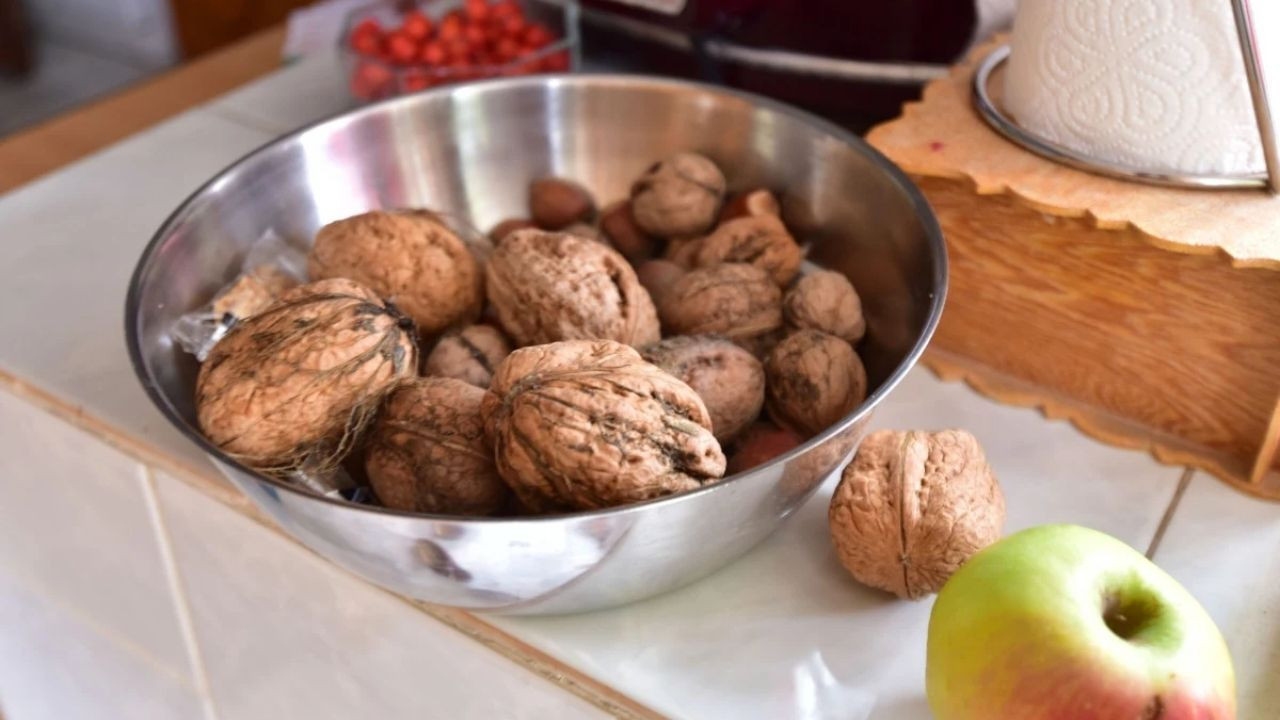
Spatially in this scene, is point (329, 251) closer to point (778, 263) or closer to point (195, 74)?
point (778, 263)

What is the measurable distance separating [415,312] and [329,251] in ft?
0.20

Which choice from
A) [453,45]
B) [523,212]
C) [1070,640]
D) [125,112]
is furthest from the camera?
[125,112]

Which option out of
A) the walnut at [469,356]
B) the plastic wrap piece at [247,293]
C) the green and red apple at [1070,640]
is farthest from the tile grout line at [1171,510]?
the plastic wrap piece at [247,293]

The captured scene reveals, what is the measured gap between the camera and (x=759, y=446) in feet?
1.86

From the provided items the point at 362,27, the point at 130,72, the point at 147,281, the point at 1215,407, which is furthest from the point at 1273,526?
the point at 130,72

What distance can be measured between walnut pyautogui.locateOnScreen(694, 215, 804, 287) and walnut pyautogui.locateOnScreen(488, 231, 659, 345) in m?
0.09

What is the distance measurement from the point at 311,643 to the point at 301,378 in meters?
0.20

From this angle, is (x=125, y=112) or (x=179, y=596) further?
(x=125, y=112)

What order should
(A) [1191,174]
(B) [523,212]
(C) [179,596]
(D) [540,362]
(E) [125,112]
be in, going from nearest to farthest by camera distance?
(D) [540,362] < (A) [1191,174] < (C) [179,596] < (B) [523,212] < (E) [125,112]

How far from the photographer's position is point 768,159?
731mm

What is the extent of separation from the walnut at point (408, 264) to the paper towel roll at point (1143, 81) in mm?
346

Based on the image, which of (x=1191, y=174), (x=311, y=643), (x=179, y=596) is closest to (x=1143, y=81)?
(x=1191, y=174)

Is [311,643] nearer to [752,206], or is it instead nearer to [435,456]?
[435,456]

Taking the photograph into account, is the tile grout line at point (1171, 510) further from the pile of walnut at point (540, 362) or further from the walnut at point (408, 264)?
the walnut at point (408, 264)
